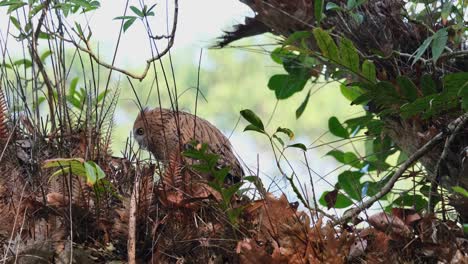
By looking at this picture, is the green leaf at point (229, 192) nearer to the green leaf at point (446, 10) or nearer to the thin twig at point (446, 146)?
the thin twig at point (446, 146)

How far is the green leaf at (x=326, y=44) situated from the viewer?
1778 mm

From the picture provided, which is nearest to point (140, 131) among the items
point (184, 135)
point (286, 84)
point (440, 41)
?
point (184, 135)

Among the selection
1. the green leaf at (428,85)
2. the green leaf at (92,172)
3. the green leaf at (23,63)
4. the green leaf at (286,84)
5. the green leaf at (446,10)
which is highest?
the green leaf at (23,63)

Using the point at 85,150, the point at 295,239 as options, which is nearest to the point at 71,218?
the point at 85,150

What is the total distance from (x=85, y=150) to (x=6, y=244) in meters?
0.33

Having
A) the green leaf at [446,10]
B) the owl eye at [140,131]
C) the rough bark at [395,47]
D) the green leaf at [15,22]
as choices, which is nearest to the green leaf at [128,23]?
the green leaf at [15,22]

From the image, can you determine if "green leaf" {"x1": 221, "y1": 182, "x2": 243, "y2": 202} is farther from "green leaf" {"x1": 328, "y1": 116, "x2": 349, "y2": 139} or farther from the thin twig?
"green leaf" {"x1": 328, "y1": 116, "x2": 349, "y2": 139}

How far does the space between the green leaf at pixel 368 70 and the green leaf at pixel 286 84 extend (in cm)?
77

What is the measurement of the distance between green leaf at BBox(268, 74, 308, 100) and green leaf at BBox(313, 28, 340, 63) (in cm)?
79

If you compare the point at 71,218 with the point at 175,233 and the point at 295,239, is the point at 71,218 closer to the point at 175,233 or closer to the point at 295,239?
the point at 175,233

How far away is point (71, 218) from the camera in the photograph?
1625 millimetres

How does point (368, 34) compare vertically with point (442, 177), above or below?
above

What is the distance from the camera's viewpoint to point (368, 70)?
1.84 metres

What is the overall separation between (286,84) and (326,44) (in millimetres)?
840
